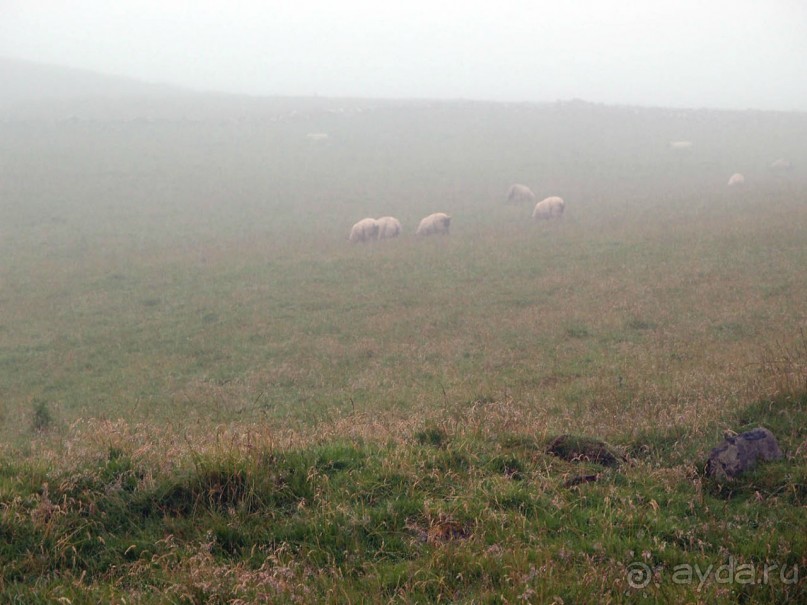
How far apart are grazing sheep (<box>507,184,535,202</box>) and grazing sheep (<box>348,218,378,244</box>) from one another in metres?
9.70

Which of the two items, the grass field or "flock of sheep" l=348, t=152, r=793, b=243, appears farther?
"flock of sheep" l=348, t=152, r=793, b=243

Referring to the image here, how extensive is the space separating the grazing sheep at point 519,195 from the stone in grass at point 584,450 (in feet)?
92.3

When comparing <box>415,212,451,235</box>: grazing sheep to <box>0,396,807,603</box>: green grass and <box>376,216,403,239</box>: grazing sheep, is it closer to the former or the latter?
<box>376,216,403,239</box>: grazing sheep

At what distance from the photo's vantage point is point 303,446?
22.0 ft

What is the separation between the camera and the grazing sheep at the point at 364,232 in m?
26.8

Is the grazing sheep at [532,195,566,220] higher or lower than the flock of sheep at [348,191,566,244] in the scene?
higher

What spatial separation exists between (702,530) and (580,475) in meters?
1.33

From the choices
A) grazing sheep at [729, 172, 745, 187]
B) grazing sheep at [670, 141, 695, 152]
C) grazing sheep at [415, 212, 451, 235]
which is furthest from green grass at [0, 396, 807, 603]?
grazing sheep at [670, 141, 695, 152]

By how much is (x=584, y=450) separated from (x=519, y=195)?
28560 millimetres

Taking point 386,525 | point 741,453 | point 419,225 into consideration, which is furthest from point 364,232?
point 386,525

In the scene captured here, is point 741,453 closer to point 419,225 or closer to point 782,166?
point 419,225

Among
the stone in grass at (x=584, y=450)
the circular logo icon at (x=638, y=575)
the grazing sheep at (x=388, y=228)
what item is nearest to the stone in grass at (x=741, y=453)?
the stone in grass at (x=584, y=450)

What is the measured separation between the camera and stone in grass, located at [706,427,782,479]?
19.7 feet

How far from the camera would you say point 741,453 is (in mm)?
6117
